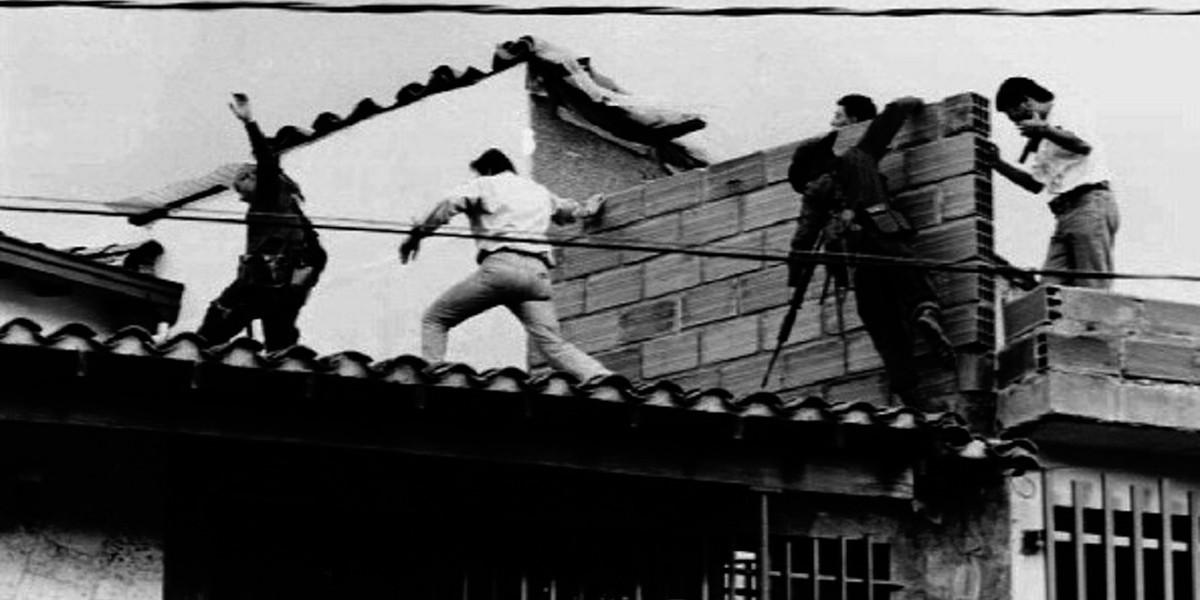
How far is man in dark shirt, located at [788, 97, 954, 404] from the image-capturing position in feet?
55.4

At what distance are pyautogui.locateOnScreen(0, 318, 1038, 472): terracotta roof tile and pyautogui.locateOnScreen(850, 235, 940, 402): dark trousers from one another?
1.82 meters

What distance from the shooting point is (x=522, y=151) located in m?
22.4

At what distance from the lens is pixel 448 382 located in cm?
1390

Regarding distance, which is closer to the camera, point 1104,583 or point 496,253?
point 1104,583

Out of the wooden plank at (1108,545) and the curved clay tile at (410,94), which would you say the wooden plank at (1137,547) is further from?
the curved clay tile at (410,94)

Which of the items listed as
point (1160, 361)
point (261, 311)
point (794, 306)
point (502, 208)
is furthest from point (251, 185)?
point (1160, 361)

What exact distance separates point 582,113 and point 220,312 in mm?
5059

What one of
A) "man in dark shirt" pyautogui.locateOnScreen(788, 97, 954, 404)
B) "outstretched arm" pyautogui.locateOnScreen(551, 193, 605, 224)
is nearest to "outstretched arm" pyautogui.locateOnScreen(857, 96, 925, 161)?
"man in dark shirt" pyautogui.locateOnScreen(788, 97, 954, 404)

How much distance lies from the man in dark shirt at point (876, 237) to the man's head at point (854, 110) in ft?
1.98

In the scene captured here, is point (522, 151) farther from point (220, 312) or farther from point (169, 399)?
point (169, 399)

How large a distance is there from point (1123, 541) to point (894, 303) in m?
1.99

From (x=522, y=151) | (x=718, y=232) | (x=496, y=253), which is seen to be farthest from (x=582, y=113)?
(x=496, y=253)

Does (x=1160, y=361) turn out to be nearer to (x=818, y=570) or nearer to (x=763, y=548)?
(x=818, y=570)

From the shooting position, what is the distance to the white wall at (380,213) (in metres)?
22.6
